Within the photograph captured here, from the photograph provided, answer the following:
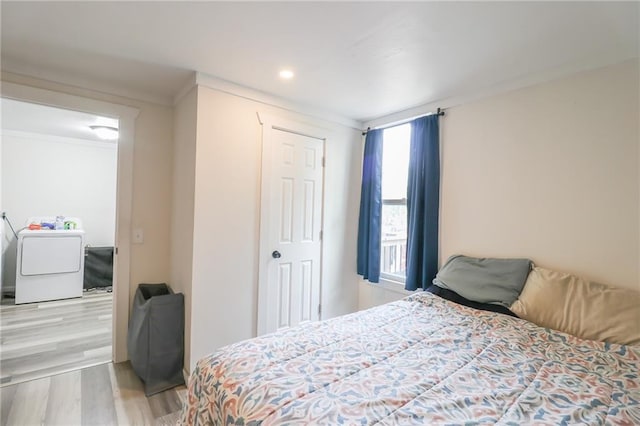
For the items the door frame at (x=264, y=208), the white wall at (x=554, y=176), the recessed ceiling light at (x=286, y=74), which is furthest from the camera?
the door frame at (x=264, y=208)

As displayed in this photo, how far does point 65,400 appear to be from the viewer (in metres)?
1.99

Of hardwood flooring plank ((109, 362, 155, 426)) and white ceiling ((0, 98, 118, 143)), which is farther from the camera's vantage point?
white ceiling ((0, 98, 118, 143))

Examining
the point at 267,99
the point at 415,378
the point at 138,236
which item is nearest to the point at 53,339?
the point at 138,236

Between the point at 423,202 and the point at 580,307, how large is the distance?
1.34 m

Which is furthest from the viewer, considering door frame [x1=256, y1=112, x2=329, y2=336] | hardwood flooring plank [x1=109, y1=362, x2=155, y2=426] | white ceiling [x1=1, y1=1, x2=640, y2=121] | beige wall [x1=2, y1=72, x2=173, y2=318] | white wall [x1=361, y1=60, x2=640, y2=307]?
beige wall [x1=2, y1=72, x2=173, y2=318]

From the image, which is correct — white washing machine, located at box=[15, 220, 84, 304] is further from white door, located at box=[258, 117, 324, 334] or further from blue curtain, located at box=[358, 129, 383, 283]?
blue curtain, located at box=[358, 129, 383, 283]

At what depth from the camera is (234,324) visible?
239 cm

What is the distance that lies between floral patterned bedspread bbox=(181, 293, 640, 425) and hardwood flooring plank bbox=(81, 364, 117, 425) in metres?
1.03

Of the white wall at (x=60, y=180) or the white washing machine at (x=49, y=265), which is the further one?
the white wall at (x=60, y=180)

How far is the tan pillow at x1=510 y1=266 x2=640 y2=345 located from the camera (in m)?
1.53

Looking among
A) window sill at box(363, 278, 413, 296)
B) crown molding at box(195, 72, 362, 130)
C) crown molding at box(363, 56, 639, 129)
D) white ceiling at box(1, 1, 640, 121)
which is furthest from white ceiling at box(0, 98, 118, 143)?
window sill at box(363, 278, 413, 296)

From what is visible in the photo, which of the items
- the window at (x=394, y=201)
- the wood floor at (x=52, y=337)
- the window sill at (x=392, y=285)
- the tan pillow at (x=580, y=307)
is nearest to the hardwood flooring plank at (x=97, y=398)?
the wood floor at (x=52, y=337)

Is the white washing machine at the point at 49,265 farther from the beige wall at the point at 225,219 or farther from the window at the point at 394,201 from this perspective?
the window at the point at 394,201

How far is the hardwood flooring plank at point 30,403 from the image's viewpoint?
5.84 feet
